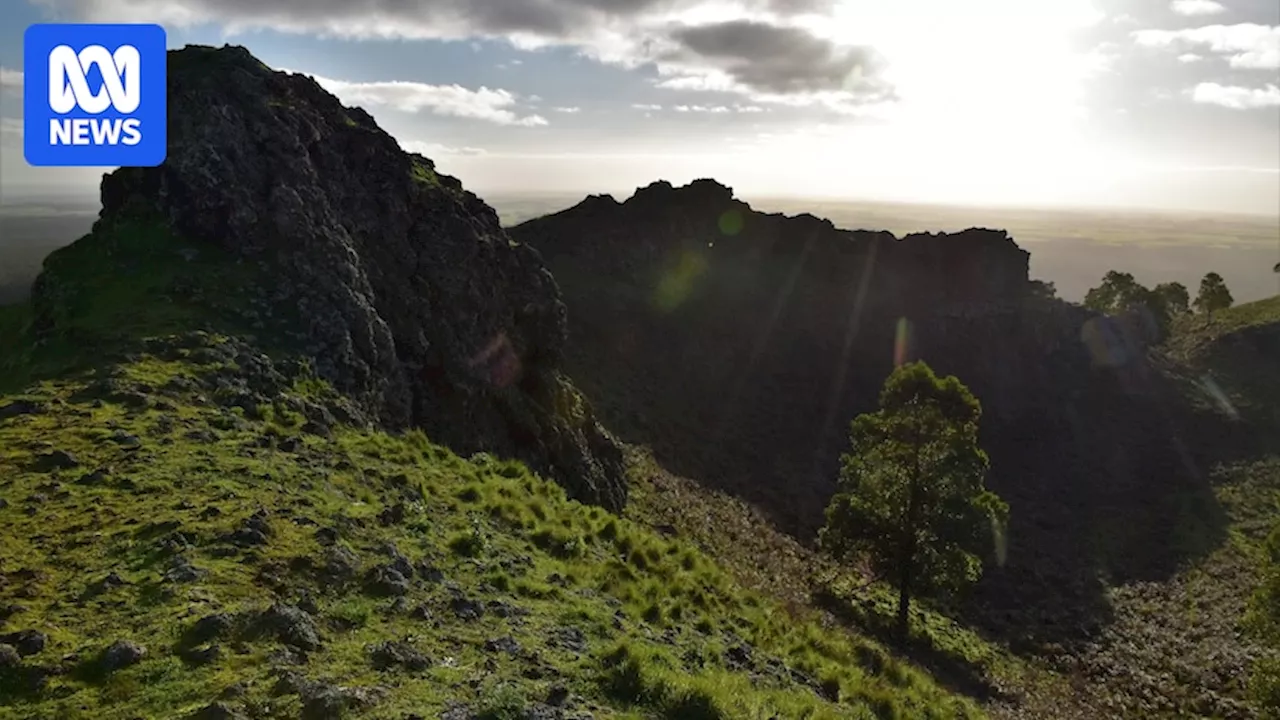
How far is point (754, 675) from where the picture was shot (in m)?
13.7

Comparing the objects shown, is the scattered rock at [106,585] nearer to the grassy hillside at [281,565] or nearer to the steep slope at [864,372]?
the grassy hillside at [281,565]

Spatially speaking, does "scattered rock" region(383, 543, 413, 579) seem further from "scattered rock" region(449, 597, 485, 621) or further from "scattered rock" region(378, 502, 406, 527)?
"scattered rock" region(378, 502, 406, 527)

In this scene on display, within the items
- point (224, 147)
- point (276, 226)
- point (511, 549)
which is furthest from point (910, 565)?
point (224, 147)

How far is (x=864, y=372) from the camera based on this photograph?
71688 millimetres

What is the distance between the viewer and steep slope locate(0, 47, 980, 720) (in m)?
8.99

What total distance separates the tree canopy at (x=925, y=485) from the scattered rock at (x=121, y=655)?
26745 millimetres

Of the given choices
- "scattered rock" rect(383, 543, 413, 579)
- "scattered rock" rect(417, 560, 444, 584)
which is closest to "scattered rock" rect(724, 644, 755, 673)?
"scattered rock" rect(417, 560, 444, 584)

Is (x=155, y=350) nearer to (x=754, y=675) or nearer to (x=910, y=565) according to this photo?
(x=754, y=675)

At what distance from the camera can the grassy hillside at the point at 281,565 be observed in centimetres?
860

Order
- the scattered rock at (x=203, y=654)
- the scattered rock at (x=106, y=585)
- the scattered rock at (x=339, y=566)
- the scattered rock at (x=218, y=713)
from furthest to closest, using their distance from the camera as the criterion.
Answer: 1. the scattered rock at (x=339, y=566)
2. the scattered rock at (x=106, y=585)
3. the scattered rock at (x=203, y=654)
4. the scattered rock at (x=218, y=713)

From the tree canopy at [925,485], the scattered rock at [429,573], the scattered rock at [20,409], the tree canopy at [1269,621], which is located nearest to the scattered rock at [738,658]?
the scattered rock at [429,573]

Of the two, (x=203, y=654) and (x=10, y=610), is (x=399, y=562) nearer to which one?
(x=203, y=654)

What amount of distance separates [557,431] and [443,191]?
39.7ft

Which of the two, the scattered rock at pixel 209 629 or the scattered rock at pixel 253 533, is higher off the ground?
the scattered rock at pixel 253 533
